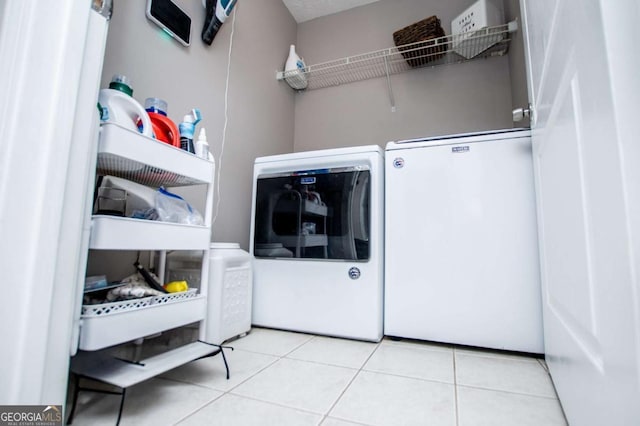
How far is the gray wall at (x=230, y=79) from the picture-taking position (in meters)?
1.17

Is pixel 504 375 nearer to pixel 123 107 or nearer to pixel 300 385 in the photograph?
pixel 300 385

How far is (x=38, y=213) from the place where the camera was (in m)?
0.59

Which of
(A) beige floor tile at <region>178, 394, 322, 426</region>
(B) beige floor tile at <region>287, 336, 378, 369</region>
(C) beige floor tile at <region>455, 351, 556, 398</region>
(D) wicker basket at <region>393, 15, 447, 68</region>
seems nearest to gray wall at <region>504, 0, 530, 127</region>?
(D) wicker basket at <region>393, 15, 447, 68</region>

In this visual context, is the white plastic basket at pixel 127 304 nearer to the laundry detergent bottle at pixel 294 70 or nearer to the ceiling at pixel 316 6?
the laundry detergent bottle at pixel 294 70

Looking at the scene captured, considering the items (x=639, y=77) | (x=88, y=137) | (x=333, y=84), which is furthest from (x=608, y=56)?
(x=333, y=84)

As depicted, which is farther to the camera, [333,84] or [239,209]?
[333,84]

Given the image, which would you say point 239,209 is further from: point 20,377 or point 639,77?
point 639,77

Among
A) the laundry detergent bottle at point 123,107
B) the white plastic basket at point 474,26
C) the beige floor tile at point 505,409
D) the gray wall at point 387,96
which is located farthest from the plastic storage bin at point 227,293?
the white plastic basket at point 474,26

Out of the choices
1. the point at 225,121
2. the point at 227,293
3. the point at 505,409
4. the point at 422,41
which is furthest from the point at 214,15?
the point at 505,409

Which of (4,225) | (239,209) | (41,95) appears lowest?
(4,225)

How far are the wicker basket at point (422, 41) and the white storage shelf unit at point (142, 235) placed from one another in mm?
1610

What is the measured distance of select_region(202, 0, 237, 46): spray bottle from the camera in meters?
1.47

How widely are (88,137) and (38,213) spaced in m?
0.20

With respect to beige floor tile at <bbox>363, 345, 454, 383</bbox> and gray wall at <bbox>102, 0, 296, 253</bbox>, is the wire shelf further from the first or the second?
beige floor tile at <bbox>363, 345, 454, 383</bbox>
